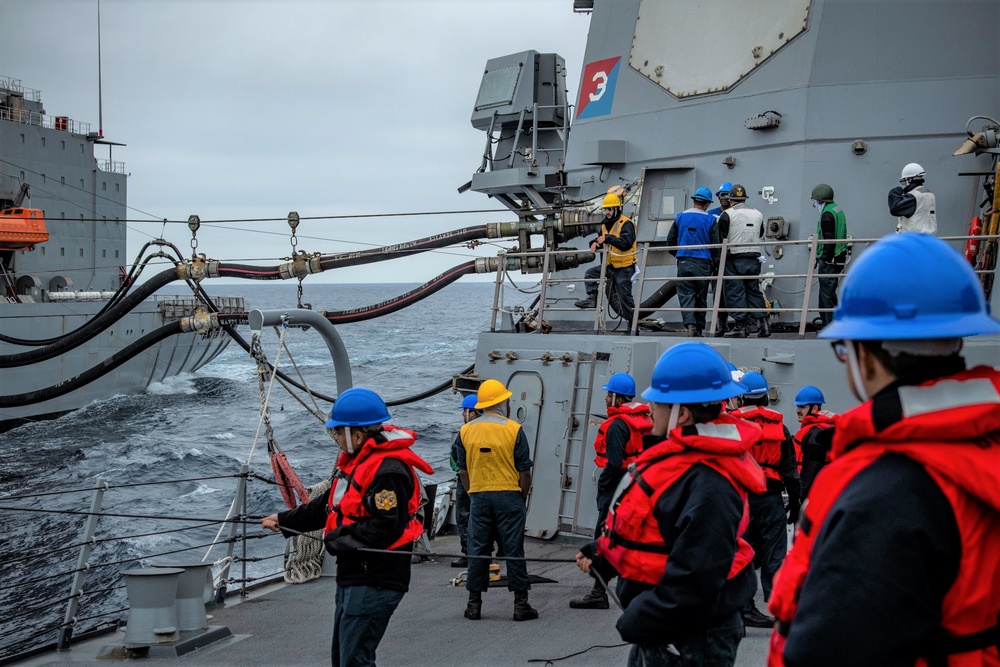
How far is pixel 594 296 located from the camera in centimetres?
1133

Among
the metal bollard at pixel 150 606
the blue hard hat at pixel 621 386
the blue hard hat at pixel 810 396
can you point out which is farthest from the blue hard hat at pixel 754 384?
the metal bollard at pixel 150 606

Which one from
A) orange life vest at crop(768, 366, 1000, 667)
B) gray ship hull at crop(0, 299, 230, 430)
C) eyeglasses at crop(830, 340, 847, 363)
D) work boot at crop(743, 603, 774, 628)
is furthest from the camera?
gray ship hull at crop(0, 299, 230, 430)

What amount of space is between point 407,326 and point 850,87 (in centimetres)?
8075

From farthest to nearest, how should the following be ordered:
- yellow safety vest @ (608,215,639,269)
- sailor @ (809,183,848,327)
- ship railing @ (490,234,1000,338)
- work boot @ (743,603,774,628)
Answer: yellow safety vest @ (608,215,639,269), sailor @ (809,183,848,327), ship railing @ (490,234,1000,338), work boot @ (743,603,774,628)

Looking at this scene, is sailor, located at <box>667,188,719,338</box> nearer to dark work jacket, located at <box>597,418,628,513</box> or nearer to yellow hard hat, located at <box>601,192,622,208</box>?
yellow hard hat, located at <box>601,192,622,208</box>

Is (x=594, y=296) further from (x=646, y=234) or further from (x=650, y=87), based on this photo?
(x=650, y=87)

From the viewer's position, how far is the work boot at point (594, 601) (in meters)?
7.26

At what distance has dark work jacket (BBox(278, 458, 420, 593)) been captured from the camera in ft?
14.7

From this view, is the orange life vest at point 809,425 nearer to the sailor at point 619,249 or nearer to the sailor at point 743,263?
the sailor at point 743,263

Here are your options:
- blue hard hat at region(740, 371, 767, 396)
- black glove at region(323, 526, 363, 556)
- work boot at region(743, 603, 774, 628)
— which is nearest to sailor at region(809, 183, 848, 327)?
blue hard hat at region(740, 371, 767, 396)

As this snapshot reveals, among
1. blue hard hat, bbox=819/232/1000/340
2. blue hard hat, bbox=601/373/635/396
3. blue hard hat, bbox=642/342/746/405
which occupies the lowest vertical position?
blue hard hat, bbox=601/373/635/396

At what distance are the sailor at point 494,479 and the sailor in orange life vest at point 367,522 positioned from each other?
2.46 m

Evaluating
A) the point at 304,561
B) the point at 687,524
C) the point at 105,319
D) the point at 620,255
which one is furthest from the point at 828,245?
the point at 105,319

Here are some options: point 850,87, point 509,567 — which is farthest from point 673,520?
point 850,87
